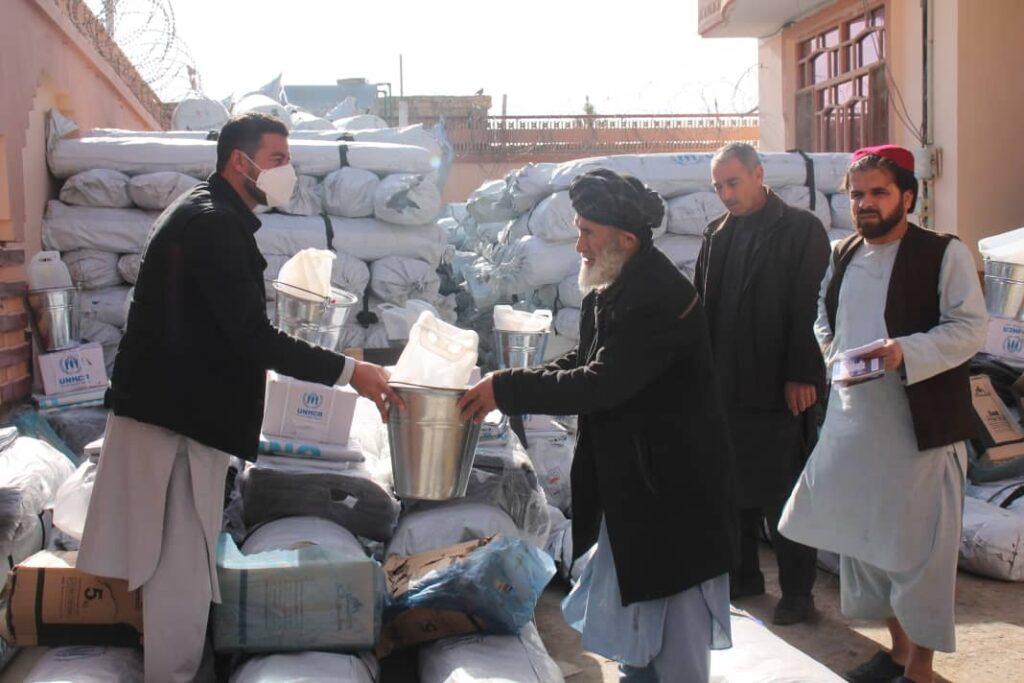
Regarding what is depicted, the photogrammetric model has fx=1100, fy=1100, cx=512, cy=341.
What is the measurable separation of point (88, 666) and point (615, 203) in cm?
192

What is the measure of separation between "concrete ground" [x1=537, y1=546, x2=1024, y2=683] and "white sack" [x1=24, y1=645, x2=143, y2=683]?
1.44 meters

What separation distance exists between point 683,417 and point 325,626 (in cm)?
127

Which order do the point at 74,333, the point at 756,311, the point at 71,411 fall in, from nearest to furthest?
the point at 756,311 < the point at 71,411 < the point at 74,333

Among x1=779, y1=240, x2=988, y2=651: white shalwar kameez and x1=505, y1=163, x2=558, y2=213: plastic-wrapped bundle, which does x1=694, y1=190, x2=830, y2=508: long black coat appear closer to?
x1=779, y1=240, x2=988, y2=651: white shalwar kameez

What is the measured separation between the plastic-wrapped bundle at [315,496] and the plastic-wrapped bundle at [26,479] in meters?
0.76

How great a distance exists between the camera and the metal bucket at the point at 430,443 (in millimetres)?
3125

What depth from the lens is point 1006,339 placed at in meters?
5.96

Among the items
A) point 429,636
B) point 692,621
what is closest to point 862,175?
point 692,621

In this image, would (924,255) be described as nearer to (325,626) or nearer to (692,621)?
(692,621)

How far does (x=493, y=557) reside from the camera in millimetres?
3391

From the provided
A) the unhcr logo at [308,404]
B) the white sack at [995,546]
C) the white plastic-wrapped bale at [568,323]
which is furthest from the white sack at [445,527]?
the white plastic-wrapped bale at [568,323]

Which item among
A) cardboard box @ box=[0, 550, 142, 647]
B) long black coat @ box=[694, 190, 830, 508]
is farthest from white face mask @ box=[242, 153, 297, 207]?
long black coat @ box=[694, 190, 830, 508]

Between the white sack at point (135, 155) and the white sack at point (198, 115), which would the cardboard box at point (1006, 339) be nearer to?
the white sack at point (135, 155)

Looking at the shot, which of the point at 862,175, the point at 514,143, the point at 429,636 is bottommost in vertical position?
the point at 429,636
